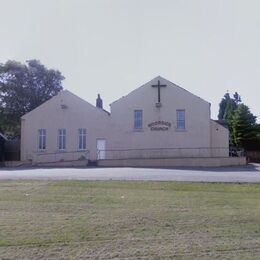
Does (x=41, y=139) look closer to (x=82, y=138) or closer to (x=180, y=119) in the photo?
(x=82, y=138)

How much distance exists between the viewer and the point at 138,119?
41.9 m

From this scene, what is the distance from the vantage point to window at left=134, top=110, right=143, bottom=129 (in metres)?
41.7

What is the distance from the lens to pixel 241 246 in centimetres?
754

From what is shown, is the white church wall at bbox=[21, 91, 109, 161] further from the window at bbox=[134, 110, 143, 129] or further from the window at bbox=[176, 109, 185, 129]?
the window at bbox=[176, 109, 185, 129]

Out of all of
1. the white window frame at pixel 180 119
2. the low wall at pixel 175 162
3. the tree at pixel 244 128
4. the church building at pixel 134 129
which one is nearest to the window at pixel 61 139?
the church building at pixel 134 129

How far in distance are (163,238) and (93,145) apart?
34.6 m

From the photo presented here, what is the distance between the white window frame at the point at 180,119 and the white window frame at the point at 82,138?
8.68 m

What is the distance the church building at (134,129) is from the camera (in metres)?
41.0

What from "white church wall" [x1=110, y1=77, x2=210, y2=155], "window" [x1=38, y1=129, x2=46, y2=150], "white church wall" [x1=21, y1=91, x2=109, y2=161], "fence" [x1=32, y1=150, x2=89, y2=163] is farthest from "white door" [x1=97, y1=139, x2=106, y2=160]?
"window" [x1=38, y1=129, x2=46, y2=150]

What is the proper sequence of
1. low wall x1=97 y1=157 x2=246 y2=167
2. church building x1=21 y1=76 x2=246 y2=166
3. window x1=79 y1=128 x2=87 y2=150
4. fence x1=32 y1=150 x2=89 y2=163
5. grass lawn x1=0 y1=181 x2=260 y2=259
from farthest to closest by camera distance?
window x1=79 y1=128 x2=87 y2=150 → church building x1=21 y1=76 x2=246 y2=166 → fence x1=32 y1=150 x2=89 y2=163 → low wall x1=97 y1=157 x2=246 y2=167 → grass lawn x1=0 y1=181 x2=260 y2=259

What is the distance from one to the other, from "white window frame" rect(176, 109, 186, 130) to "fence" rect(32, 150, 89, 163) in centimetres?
875

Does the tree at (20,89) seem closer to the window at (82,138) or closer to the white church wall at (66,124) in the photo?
the white church wall at (66,124)

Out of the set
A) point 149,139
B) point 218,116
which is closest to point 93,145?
point 149,139

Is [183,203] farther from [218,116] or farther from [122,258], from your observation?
[218,116]
